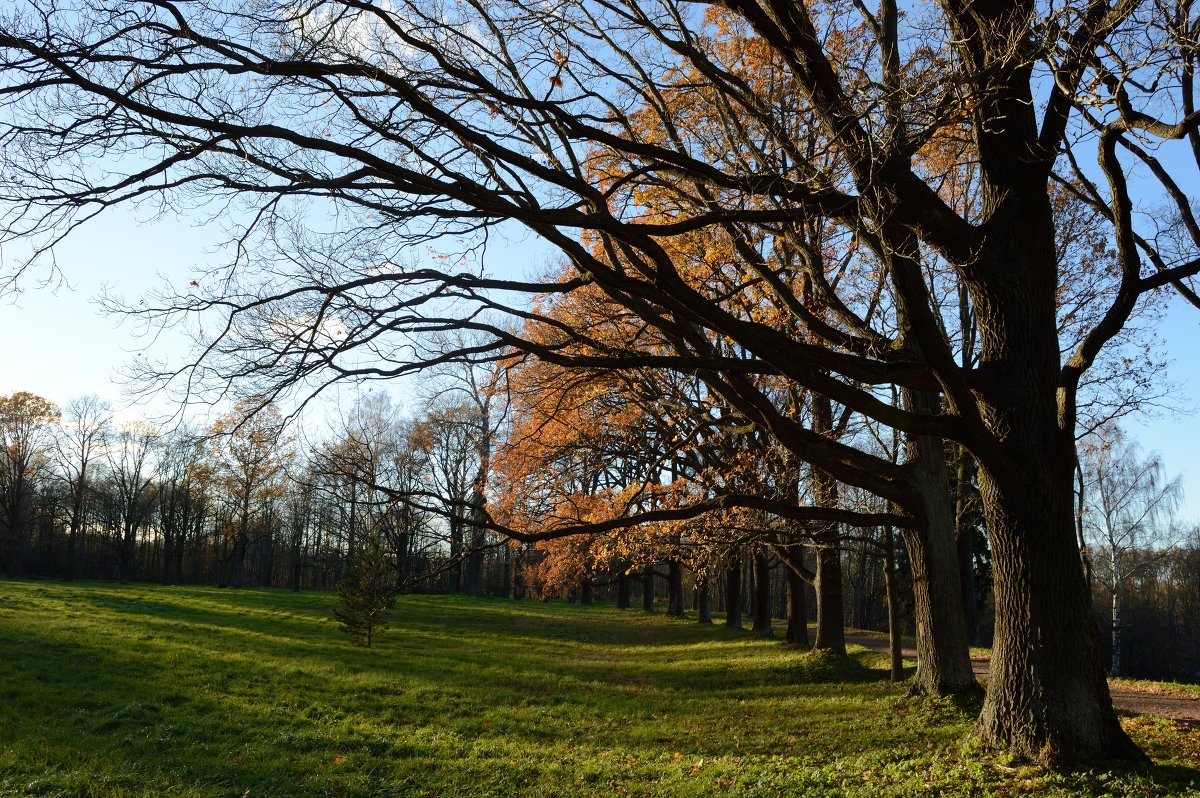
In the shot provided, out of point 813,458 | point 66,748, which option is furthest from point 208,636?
point 813,458

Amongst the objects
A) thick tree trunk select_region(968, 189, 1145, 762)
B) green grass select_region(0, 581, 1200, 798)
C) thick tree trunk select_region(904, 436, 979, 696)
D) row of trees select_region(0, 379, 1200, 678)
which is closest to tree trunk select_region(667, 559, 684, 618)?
row of trees select_region(0, 379, 1200, 678)

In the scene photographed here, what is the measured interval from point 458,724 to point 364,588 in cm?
901

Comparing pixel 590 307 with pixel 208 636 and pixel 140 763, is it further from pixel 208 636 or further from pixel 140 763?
pixel 208 636

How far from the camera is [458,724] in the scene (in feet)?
35.6

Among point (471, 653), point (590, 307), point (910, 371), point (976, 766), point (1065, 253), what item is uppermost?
point (1065, 253)

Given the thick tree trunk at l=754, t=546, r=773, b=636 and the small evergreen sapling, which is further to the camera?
the thick tree trunk at l=754, t=546, r=773, b=636

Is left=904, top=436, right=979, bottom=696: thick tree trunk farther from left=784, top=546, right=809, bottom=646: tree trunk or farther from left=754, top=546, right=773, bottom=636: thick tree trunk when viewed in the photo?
left=754, top=546, right=773, bottom=636: thick tree trunk

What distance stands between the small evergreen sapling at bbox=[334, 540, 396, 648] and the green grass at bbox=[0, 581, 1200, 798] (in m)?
0.84

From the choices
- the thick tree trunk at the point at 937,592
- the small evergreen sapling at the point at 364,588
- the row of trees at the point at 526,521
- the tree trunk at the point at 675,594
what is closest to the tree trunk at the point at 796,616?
the row of trees at the point at 526,521

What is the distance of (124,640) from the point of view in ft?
52.7

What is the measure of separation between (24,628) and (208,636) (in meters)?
3.76

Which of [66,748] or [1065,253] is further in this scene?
[1065,253]

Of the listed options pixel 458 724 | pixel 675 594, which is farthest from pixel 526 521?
pixel 675 594

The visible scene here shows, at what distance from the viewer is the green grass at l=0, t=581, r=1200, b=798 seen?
709 cm
